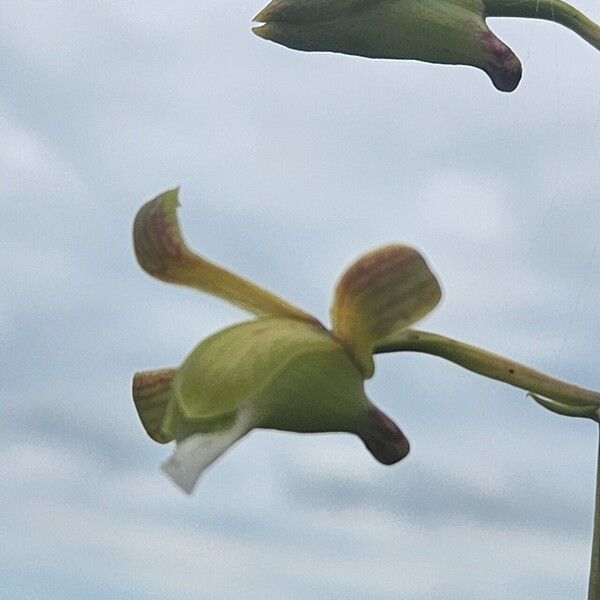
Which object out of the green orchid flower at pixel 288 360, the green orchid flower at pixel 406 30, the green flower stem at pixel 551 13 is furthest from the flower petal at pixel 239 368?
the green flower stem at pixel 551 13

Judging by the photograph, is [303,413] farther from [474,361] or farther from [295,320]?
[474,361]

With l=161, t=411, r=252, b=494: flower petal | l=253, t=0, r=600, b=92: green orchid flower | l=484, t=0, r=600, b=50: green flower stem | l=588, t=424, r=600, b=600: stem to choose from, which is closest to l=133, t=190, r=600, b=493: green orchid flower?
l=161, t=411, r=252, b=494: flower petal

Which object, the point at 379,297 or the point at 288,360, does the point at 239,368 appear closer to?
the point at 288,360

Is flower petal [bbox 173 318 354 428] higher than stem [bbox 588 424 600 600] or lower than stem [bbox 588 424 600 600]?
higher

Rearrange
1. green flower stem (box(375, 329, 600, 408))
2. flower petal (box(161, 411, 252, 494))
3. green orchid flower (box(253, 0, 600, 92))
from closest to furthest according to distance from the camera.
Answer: flower petal (box(161, 411, 252, 494)), green flower stem (box(375, 329, 600, 408)), green orchid flower (box(253, 0, 600, 92))

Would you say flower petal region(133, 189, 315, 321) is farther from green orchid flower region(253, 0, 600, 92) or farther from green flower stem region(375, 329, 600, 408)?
green orchid flower region(253, 0, 600, 92)

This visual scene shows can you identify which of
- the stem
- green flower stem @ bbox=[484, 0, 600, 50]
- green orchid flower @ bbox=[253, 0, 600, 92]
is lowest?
the stem

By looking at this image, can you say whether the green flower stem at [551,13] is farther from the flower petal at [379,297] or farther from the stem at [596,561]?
the stem at [596,561]

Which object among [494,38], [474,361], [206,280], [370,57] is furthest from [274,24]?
[474,361]
